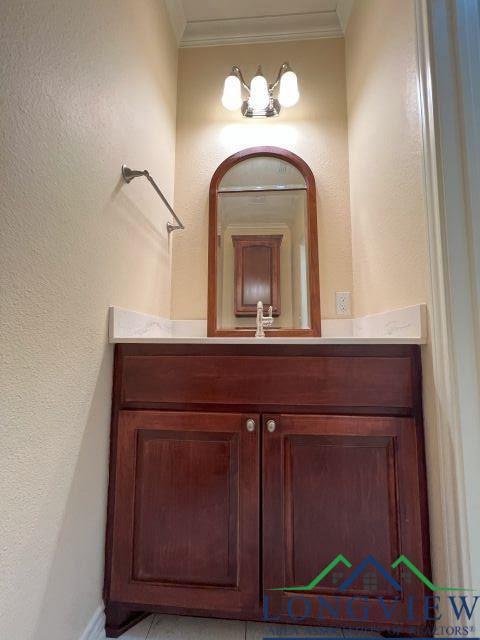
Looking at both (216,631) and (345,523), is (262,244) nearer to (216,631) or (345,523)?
(345,523)

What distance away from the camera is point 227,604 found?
93 centimetres

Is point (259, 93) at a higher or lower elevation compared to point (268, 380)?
higher

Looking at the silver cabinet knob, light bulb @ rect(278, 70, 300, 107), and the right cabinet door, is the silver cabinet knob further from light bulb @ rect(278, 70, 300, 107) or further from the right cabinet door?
light bulb @ rect(278, 70, 300, 107)

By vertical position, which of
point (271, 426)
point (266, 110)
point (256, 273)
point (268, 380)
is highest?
point (266, 110)

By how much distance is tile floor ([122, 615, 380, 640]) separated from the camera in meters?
0.98

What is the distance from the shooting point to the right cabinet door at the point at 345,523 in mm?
905

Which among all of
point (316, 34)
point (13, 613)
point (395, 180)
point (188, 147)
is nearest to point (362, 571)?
point (13, 613)

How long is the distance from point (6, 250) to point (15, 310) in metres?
0.13

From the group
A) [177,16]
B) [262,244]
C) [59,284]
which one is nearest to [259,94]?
[177,16]

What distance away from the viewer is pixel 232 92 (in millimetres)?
1633

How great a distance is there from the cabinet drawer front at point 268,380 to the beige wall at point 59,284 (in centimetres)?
13

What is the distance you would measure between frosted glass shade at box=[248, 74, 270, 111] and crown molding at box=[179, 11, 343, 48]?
0.30 meters

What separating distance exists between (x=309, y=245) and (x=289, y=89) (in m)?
0.79

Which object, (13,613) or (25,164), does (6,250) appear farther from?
(13,613)
